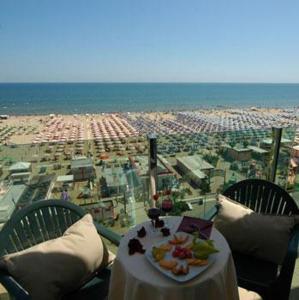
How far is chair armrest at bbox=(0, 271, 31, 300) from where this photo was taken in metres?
1.20

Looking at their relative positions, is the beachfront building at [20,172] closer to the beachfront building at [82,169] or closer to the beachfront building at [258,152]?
the beachfront building at [82,169]

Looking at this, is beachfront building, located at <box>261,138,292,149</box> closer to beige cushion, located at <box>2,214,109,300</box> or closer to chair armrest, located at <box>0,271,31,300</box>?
beige cushion, located at <box>2,214,109,300</box>

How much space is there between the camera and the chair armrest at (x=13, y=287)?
3.94 feet

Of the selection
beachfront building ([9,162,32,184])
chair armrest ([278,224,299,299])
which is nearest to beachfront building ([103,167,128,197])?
beachfront building ([9,162,32,184])

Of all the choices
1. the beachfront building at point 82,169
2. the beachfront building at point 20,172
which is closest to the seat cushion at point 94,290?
the beachfront building at point 82,169

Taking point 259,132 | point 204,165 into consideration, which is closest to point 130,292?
point 204,165

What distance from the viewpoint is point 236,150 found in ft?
8.70

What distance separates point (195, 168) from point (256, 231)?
3.47ft

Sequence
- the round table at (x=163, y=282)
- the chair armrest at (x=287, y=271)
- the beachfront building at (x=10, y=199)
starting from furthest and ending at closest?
the beachfront building at (x=10, y=199)
the chair armrest at (x=287, y=271)
the round table at (x=163, y=282)

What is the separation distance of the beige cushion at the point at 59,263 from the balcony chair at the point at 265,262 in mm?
854

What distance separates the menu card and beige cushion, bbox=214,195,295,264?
0.30 metres

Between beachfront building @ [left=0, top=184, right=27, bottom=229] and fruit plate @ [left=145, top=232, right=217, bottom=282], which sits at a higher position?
fruit plate @ [left=145, top=232, right=217, bottom=282]

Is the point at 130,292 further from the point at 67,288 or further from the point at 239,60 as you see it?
the point at 239,60

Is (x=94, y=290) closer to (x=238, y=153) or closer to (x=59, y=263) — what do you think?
(x=59, y=263)
